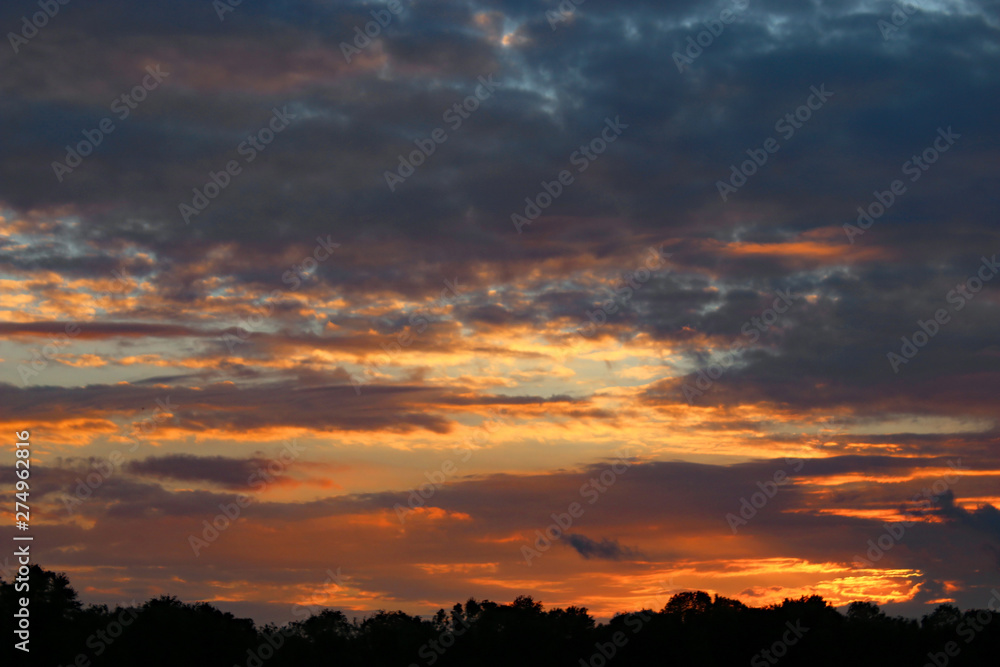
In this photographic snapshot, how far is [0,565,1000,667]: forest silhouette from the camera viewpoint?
110 metres

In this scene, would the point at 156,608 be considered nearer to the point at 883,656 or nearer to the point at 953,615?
the point at 883,656

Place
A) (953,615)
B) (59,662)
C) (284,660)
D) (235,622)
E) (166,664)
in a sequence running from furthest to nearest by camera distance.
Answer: (953,615) → (235,622) → (284,660) → (166,664) → (59,662)

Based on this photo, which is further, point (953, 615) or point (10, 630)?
point (953, 615)

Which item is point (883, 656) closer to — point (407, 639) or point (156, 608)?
point (407, 639)

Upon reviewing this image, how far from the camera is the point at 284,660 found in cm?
11600

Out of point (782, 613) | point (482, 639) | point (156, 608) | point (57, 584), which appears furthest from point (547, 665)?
point (57, 584)

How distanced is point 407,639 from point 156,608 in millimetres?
28421

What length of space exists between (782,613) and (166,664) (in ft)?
217

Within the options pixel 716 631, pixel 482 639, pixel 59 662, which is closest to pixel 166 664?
pixel 59 662

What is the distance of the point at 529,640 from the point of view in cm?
11788

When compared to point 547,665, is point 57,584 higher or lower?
higher

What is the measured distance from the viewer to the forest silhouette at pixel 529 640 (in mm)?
110312

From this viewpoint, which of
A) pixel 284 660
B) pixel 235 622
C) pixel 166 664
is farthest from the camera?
pixel 235 622

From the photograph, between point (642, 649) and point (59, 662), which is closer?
point (59, 662)
